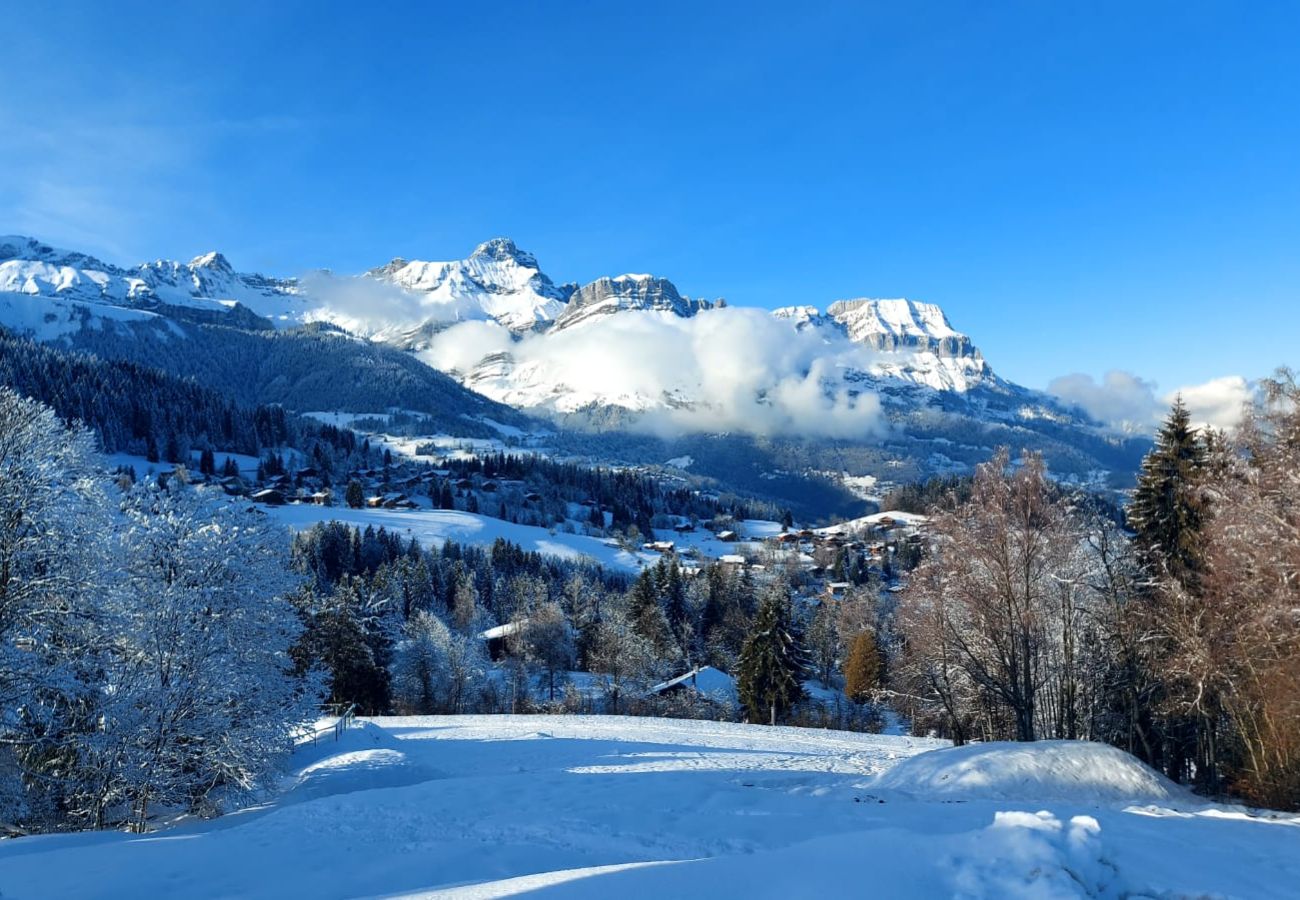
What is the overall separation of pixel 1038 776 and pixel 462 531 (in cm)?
13486

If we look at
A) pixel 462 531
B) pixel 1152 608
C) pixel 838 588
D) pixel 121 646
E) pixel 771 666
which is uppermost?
pixel 1152 608

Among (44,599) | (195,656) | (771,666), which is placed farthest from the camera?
(771,666)

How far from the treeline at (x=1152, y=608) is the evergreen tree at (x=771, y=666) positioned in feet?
74.3

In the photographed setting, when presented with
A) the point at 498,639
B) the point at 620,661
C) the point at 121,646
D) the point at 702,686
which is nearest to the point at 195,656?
the point at 121,646

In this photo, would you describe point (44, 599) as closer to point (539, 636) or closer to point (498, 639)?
point (539, 636)

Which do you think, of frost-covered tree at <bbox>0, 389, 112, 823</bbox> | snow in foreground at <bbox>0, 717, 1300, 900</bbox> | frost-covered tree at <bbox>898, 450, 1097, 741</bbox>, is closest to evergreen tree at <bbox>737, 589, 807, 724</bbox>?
frost-covered tree at <bbox>898, 450, 1097, 741</bbox>

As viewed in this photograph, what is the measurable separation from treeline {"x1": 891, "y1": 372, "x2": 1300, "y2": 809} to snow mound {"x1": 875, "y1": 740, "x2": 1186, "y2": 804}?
225 cm

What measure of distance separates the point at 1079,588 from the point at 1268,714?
31.8 ft

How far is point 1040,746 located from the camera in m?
18.3

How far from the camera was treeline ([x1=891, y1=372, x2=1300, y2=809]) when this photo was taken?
15820mm

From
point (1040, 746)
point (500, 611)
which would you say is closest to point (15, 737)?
point (1040, 746)

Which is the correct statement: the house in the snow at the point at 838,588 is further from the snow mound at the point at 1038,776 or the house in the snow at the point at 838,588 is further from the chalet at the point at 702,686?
the snow mound at the point at 1038,776

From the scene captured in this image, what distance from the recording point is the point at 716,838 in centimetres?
1331

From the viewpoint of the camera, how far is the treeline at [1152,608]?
51.9 ft
